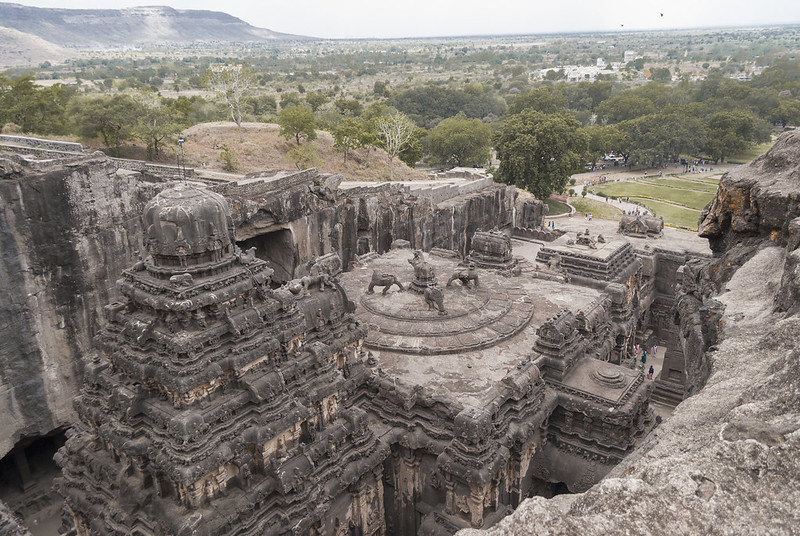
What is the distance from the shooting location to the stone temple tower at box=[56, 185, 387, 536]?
12.0 meters

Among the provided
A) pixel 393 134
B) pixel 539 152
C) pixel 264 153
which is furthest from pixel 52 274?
pixel 539 152

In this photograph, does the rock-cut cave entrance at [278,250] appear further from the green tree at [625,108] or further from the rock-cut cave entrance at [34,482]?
the green tree at [625,108]

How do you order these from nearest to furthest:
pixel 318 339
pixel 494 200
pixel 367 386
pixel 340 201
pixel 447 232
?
pixel 318 339
pixel 367 386
pixel 340 201
pixel 447 232
pixel 494 200

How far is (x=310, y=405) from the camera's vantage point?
14086mm

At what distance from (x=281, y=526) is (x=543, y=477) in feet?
30.8

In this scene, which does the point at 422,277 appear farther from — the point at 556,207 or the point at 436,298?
the point at 556,207

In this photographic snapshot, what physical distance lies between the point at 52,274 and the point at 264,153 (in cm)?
3367

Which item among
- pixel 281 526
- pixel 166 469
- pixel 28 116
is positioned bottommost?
pixel 281 526

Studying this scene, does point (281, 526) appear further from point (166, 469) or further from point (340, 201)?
point (340, 201)

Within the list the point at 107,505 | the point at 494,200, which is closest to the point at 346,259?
the point at 494,200

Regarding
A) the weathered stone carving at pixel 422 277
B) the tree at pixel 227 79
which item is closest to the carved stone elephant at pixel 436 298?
the weathered stone carving at pixel 422 277

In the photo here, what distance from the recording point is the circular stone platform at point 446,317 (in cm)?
1998

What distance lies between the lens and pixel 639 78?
185750 mm

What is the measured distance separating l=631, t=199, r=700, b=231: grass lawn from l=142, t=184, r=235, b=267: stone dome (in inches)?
1969
